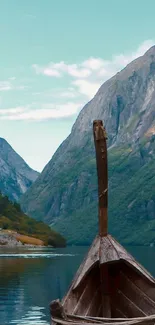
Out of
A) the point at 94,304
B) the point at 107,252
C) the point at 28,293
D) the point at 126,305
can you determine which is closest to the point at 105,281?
the point at 94,304

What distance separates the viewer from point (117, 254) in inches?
1307

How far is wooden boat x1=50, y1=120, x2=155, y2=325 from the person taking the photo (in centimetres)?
3334

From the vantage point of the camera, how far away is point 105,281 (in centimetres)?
3441

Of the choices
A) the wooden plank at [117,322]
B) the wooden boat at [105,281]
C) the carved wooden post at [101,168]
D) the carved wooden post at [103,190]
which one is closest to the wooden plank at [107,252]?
the wooden boat at [105,281]

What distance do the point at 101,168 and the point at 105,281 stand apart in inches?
221

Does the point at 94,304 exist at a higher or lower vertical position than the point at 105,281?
lower

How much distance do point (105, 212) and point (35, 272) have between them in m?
144

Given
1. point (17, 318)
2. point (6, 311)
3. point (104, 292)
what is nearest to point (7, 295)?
point (6, 311)

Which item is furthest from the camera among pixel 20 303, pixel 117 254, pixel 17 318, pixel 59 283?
pixel 59 283

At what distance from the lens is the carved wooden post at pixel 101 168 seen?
33.4 m

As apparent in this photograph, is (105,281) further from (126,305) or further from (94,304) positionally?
(126,305)

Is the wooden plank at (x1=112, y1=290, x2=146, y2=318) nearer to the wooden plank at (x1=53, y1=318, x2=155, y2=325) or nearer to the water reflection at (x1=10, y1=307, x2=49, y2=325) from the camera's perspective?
the wooden plank at (x1=53, y1=318, x2=155, y2=325)

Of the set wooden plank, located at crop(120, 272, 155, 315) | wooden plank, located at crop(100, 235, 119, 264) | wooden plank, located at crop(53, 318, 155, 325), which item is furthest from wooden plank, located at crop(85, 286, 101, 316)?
wooden plank, located at crop(53, 318, 155, 325)

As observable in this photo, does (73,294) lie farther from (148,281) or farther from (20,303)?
(20,303)
